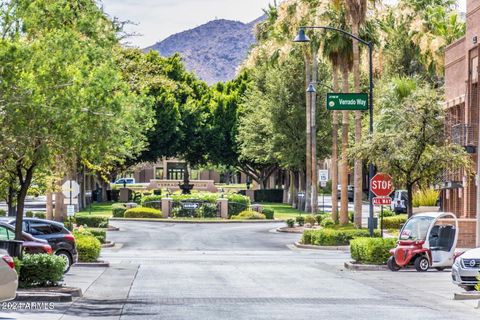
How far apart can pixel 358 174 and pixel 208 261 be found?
33.4ft

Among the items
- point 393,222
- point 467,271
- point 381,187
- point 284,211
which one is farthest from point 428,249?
point 284,211

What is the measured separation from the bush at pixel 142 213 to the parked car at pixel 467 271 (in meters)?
50.2

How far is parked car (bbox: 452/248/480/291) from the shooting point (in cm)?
2605

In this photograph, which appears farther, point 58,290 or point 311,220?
point 311,220

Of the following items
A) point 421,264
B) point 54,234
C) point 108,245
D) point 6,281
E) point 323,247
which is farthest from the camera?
point 108,245

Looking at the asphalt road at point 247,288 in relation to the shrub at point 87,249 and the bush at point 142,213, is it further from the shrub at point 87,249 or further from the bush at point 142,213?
the bush at point 142,213

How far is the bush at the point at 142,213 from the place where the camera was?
7531 centimetres

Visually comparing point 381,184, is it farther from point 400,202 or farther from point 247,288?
point 400,202

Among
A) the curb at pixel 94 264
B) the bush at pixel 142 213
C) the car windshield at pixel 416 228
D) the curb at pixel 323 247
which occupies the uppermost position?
the car windshield at pixel 416 228

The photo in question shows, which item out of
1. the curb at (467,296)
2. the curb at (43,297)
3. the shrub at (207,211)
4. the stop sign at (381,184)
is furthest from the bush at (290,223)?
the curb at (43,297)

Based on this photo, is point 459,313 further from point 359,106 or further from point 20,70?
point 359,106

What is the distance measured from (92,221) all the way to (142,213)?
52.4ft

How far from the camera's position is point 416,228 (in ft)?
115

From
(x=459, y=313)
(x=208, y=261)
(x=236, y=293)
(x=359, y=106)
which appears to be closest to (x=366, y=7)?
(x=359, y=106)
